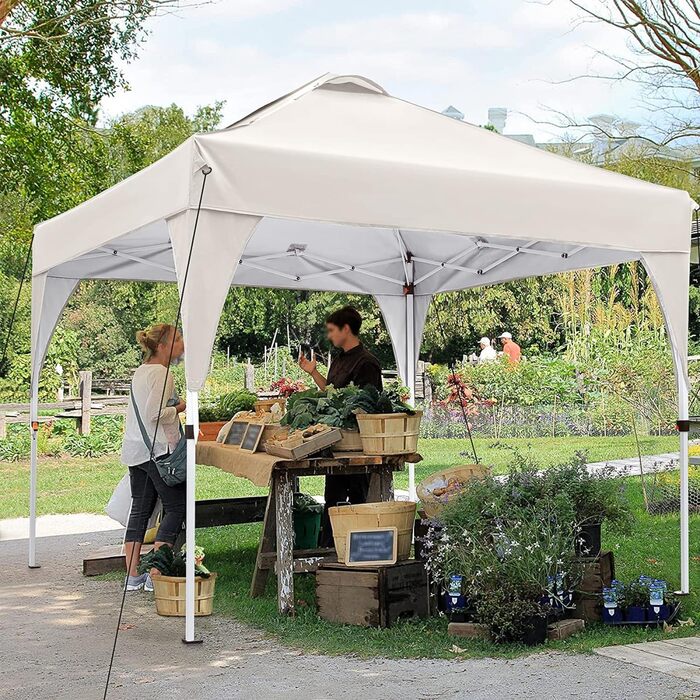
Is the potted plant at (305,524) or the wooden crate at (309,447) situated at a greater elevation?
the wooden crate at (309,447)

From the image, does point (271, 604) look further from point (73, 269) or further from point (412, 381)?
point (412, 381)

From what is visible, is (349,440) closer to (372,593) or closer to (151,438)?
(372,593)

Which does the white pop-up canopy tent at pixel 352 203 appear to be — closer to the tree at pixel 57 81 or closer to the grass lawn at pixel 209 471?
the grass lawn at pixel 209 471

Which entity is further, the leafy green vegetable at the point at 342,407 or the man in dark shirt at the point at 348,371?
the man in dark shirt at the point at 348,371

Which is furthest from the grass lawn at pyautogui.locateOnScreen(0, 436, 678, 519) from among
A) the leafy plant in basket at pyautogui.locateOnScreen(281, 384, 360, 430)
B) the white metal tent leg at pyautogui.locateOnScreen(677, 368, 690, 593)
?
the leafy plant in basket at pyautogui.locateOnScreen(281, 384, 360, 430)

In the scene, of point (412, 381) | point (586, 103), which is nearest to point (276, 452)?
point (412, 381)

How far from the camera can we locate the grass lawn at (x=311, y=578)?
18.1ft

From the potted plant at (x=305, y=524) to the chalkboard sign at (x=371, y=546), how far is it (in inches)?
74.0

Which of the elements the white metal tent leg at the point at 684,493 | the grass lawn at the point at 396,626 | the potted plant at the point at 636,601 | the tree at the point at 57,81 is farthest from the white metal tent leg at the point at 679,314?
the tree at the point at 57,81

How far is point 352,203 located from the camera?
5625 mm

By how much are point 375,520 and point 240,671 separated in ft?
4.15

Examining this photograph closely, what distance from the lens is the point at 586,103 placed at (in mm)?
46844

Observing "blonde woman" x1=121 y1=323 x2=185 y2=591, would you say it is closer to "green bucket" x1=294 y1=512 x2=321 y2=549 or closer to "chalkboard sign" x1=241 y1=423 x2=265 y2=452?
"chalkboard sign" x1=241 y1=423 x2=265 y2=452

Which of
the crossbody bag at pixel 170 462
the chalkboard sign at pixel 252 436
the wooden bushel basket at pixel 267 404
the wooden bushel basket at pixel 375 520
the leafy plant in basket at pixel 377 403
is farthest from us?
the wooden bushel basket at pixel 267 404
